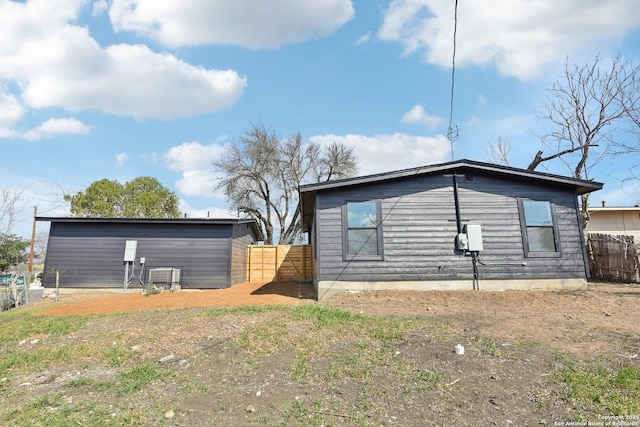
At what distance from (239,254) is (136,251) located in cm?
406

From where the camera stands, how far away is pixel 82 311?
866 centimetres

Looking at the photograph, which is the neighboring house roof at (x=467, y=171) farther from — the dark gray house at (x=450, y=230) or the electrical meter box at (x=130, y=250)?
the electrical meter box at (x=130, y=250)

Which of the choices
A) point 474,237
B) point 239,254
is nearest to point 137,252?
point 239,254

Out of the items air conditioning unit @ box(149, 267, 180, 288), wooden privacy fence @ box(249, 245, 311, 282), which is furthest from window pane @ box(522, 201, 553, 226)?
air conditioning unit @ box(149, 267, 180, 288)

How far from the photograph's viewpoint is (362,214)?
916cm

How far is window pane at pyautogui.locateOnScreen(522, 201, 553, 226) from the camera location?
9336 millimetres

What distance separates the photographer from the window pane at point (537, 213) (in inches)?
368

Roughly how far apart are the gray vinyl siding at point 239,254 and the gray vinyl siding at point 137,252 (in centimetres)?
45

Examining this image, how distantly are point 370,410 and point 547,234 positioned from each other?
8.95 metres

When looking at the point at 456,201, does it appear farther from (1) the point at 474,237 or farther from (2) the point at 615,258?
(2) the point at 615,258

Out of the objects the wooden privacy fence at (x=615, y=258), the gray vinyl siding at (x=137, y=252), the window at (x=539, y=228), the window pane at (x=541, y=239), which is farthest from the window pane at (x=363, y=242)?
the wooden privacy fence at (x=615, y=258)

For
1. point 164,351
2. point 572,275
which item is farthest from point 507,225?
point 164,351

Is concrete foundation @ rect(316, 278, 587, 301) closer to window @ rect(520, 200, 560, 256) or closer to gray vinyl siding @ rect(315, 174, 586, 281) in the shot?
gray vinyl siding @ rect(315, 174, 586, 281)

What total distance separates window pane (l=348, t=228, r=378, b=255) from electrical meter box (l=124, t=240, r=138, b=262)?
9.01m
